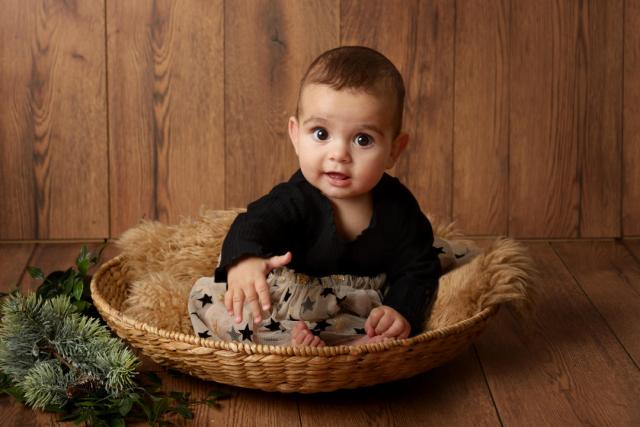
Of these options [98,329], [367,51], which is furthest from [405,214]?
[98,329]

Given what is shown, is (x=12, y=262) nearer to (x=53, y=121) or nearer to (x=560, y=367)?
(x=53, y=121)

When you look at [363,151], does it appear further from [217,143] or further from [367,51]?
[217,143]

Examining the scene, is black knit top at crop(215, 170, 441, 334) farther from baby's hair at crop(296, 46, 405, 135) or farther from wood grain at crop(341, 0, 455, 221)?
wood grain at crop(341, 0, 455, 221)

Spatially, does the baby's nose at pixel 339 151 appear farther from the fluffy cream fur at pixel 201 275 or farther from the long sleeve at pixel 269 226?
the fluffy cream fur at pixel 201 275

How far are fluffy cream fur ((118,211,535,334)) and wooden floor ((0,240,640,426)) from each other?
9cm

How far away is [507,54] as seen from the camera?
6.85 feet

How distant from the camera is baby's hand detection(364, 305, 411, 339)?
142 cm

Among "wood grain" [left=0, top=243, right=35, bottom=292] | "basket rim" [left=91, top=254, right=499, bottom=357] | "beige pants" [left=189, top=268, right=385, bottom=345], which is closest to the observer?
"basket rim" [left=91, top=254, right=499, bottom=357]

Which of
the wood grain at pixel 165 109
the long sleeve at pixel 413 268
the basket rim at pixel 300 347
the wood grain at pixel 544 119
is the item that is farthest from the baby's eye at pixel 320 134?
the wood grain at pixel 544 119

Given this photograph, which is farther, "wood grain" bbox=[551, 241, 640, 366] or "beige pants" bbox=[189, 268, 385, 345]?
"wood grain" bbox=[551, 241, 640, 366]

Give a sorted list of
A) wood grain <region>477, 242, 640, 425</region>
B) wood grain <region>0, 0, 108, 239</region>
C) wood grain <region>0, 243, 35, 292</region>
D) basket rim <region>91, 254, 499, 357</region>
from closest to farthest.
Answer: basket rim <region>91, 254, 499, 357</region>
wood grain <region>477, 242, 640, 425</region>
wood grain <region>0, 243, 35, 292</region>
wood grain <region>0, 0, 108, 239</region>

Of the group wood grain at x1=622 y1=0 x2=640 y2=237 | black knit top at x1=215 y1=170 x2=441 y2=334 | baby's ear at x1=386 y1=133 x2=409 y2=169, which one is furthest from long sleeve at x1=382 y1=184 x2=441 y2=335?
wood grain at x1=622 y1=0 x2=640 y2=237

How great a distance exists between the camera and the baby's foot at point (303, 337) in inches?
54.0

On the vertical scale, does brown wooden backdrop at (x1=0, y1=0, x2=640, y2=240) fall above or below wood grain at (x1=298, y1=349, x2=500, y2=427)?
above
